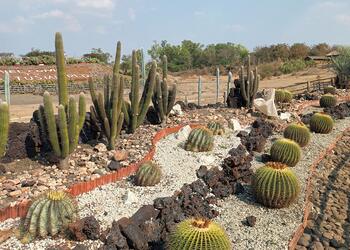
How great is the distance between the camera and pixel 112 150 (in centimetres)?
866

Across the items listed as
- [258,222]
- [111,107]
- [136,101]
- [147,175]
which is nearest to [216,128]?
[136,101]

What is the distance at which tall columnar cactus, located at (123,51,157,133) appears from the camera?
9641 millimetres

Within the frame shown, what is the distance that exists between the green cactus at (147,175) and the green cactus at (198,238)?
2315mm

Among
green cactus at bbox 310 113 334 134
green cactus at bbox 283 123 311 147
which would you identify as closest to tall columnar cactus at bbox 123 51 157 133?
green cactus at bbox 283 123 311 147

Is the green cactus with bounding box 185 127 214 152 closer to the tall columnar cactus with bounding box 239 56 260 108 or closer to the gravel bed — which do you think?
the gravel bed

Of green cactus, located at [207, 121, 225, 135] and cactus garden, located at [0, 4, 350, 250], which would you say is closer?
cactus garden, located at [0, 4, 350, 250]

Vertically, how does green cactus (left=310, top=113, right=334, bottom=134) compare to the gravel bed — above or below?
above

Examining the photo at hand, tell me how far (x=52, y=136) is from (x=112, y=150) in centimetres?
169

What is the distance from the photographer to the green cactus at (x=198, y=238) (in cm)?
486

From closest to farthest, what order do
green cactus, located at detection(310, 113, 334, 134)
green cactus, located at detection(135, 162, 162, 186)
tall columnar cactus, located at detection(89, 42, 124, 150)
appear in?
1. green cactus, located at detection(135, 162, 162, 186)
2. tall columnar cactus, located at detection(89, 42, 124, 150)
3. green cactus, located at detection(310, 113, 334, 134)

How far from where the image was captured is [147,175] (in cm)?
737

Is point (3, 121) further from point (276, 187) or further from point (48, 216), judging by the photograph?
point (276, 187)

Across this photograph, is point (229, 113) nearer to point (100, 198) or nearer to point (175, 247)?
point (100, 198)

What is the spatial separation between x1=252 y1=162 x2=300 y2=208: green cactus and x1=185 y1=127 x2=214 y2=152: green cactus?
236cm
